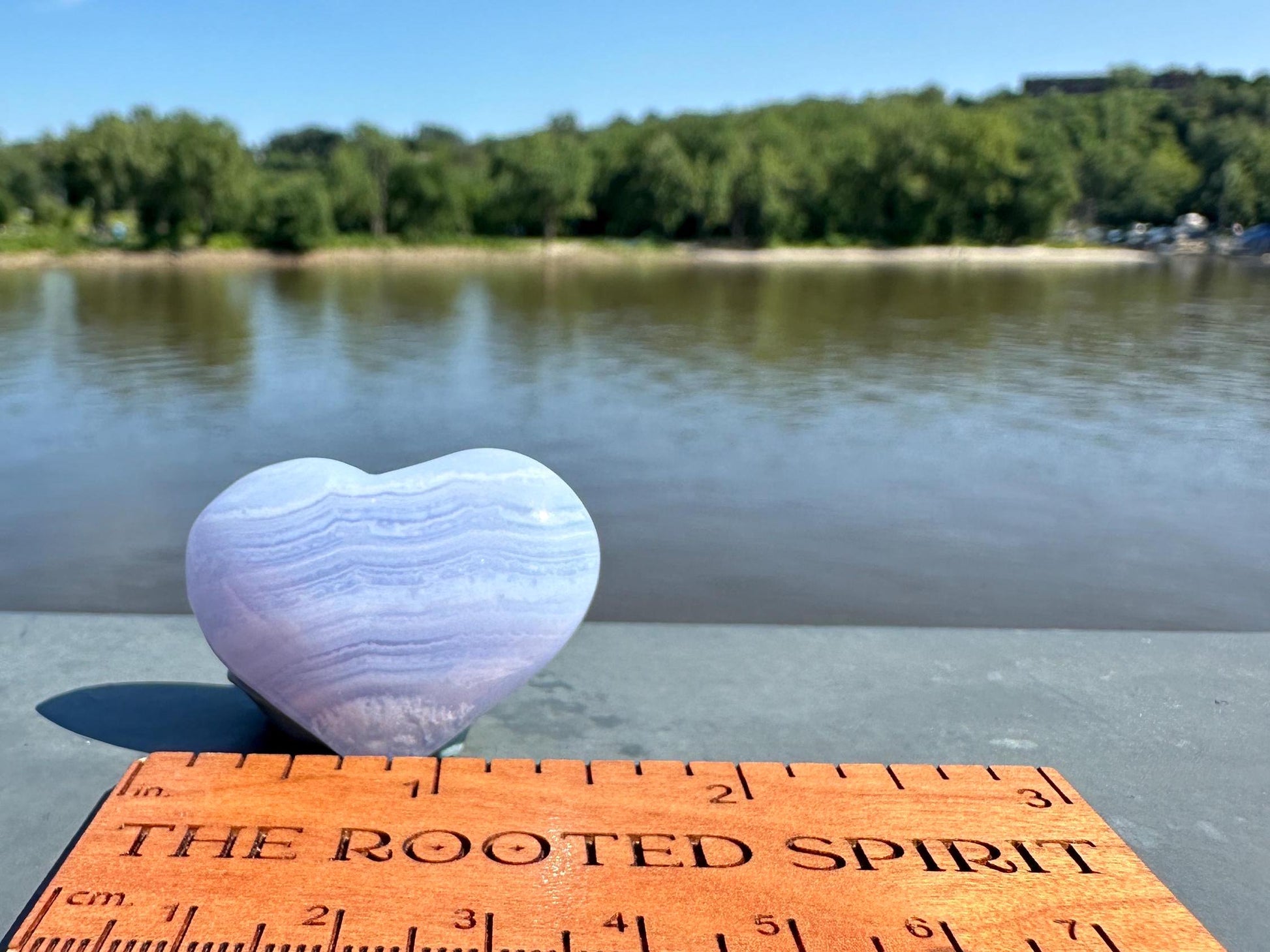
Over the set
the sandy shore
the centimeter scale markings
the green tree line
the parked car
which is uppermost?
the green tree line

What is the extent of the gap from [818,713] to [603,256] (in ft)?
179

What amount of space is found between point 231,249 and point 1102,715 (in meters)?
55.8

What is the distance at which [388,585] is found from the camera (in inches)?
125

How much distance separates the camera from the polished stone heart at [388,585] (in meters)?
3.19

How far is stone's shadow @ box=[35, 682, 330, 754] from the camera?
148 inches

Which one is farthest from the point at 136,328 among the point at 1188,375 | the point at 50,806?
the point at 50,806

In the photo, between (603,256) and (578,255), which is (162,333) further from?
(578,255)

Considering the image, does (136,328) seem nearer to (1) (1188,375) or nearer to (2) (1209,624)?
(1) (1188,375)

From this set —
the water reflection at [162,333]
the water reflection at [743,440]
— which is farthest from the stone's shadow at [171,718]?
the water reflection at [162,333]

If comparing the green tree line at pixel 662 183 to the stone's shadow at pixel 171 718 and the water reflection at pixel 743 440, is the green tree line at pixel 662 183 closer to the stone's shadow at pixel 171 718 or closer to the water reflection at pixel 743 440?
the water reflection at pixel 743 440

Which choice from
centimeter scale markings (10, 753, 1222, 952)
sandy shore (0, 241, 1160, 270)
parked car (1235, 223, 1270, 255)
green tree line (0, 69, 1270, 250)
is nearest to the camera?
centimeter scale markings (10, 753, 1222, 952)

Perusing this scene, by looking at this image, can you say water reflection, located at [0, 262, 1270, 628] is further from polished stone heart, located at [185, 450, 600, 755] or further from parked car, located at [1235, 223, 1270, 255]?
parked car, located at [1235, 223, 1270, 255]

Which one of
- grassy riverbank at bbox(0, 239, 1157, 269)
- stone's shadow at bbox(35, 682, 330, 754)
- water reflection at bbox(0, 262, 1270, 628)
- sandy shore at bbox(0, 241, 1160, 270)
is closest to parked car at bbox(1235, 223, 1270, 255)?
sandy shore at bbox(0, 241, 1160, 270)

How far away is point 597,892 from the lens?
2344 millimetres
